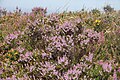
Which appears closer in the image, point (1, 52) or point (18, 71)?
point (18, 71)

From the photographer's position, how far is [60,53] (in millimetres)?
5504

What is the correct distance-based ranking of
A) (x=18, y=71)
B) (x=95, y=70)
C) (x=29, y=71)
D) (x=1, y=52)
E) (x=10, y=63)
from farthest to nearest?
(x=1, y=52)
(x=10, y=63)
(x=18, y=71)
(x=29, y=71)
(x=95, y=70)

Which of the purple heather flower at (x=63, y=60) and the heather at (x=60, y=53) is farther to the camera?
the purple heather flower at (x=63, y=60)

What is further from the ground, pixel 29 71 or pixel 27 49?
pixel 27 49

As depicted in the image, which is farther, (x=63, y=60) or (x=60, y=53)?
(x=60, y=53)

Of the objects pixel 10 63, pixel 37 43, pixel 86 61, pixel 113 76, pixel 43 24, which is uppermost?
pixel 43 24

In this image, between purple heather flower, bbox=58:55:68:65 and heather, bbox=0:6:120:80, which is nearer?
heather, bbox=0:6:120:80

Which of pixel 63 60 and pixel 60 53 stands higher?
pixel 60 53

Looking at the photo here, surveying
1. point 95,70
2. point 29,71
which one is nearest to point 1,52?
point 29,71

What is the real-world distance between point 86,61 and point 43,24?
1.90 meters

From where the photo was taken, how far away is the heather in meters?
4.87

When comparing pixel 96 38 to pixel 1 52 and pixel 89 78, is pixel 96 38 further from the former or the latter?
pixel 1 52

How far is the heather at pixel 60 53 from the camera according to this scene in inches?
192

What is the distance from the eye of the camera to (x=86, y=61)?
5.10 m
